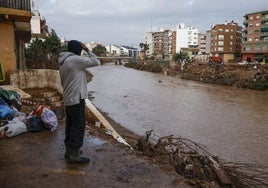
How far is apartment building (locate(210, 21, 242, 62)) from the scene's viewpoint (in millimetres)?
80812

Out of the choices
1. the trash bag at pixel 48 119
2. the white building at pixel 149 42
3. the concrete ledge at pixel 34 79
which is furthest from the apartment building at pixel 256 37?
the white building at pixel 149 42

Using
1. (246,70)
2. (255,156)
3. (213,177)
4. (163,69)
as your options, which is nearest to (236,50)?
(163,69)

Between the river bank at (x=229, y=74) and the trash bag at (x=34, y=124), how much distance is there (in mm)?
39527

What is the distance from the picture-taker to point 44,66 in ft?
80.9

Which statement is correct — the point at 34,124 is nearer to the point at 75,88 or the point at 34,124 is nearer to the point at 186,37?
the point at 75,88

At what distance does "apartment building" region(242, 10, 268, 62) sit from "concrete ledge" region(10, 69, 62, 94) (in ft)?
193

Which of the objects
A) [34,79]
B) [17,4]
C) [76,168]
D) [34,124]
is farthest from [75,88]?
[17,4]

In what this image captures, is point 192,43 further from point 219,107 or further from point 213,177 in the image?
point 213,177

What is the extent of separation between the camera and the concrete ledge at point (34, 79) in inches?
465

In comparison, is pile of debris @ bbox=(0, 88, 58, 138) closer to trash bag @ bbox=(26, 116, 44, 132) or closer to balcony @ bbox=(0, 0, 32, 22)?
trash bag @ bbox=(26, 116, 44, 132)

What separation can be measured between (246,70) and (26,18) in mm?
42346

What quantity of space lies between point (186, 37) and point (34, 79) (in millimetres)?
109609

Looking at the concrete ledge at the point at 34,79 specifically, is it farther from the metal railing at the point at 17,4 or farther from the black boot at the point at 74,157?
the black boot at the point at 74,157

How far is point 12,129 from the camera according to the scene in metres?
6.05
